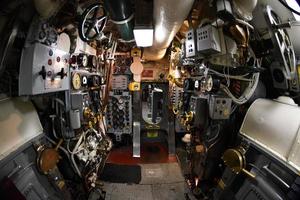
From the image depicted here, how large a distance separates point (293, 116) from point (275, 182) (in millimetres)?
754

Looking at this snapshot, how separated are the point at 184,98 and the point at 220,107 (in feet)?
4.67

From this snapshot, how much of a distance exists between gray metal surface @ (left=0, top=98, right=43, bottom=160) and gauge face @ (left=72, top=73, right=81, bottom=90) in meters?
0.74

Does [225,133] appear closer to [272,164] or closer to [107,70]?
[272,164]

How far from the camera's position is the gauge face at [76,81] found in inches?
118

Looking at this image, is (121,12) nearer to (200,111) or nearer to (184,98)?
(200,111)

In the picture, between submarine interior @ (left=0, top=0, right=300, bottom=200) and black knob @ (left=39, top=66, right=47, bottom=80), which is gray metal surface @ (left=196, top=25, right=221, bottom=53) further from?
black knob @ (left=39, top=66, right=47, bottom=80)

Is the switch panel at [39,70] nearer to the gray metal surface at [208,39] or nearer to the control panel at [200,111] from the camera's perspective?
the gray metal surface at [208,39]

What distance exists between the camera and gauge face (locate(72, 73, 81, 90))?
2996 millimetres

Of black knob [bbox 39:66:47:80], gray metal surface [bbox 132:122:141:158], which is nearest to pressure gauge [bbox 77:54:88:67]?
black knob [bbox 39:66:47:80]

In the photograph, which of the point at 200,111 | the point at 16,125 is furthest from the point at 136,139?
the point at 16,125

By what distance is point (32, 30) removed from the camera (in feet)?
6.25

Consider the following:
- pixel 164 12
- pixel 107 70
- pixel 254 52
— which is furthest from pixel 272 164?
pixel 107 70

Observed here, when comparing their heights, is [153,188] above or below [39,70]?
below

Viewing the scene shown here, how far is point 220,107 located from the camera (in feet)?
9.23
